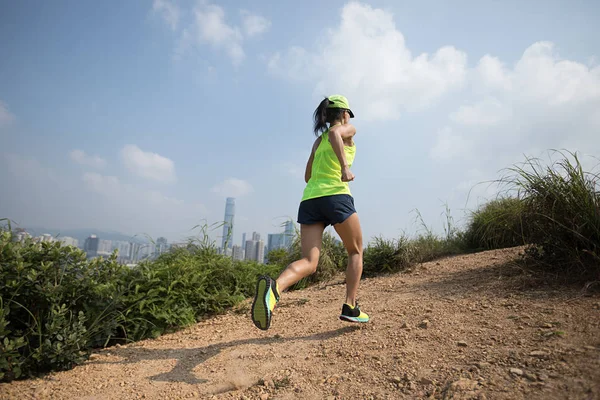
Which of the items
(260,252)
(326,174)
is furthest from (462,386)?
(260,252)

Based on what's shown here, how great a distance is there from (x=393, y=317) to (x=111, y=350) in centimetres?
240

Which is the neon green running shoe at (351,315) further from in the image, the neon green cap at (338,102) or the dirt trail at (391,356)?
the neon green cap at (338,102)

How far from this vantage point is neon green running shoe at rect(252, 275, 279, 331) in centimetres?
241

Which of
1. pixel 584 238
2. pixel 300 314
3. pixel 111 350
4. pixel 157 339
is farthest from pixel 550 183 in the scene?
pixel 111 350

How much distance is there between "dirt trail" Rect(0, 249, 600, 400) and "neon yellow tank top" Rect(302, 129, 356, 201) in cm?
112

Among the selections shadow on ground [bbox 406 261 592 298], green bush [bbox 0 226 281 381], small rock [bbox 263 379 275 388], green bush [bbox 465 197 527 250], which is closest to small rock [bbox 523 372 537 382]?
shadow on ground [bbox 406 261 592 298]

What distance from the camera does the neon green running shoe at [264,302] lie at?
7.90 feet

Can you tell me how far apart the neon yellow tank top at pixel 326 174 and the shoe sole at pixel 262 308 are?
2.63 feet

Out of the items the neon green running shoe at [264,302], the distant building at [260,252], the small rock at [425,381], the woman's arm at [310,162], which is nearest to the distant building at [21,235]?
the neon green running shoe at [264,302]

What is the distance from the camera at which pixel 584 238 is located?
9.84 ft

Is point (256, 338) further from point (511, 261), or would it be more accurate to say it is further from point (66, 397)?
point (511, 261)

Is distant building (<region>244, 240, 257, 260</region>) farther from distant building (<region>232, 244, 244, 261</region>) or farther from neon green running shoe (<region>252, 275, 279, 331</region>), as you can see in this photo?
neon green running shoe (<region>252, 275, 279, 331</region>)

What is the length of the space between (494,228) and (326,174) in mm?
3935

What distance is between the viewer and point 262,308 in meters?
2.43
